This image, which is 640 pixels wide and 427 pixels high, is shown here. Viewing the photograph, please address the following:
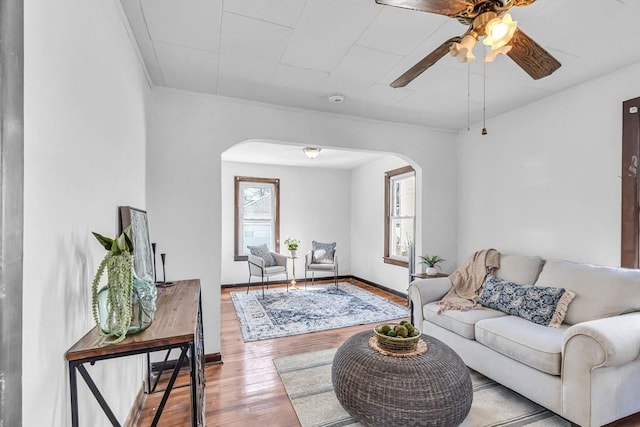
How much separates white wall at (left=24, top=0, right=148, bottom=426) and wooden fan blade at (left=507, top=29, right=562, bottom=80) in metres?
1.95

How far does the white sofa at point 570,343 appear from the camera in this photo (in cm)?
180

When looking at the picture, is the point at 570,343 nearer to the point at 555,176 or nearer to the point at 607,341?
the point at 607,341

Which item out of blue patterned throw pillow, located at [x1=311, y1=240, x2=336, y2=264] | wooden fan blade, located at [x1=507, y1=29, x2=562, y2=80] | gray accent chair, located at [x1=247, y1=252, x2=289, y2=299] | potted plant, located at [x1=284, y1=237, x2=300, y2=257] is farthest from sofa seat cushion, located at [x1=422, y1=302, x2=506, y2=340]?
potted plant, located at [x1=284, y1=237, x2=300, y2=257]

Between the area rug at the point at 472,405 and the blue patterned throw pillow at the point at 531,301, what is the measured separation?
0.61 m

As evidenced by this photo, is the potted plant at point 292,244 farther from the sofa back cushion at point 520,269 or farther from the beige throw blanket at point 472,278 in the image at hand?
the sofa back cushion at point 520,269

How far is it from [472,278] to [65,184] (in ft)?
A: 11.3

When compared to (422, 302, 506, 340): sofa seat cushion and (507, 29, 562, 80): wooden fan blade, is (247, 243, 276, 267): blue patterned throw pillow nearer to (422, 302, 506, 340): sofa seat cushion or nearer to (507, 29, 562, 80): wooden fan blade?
(422, 302, 506, 340): sofa seat cushion

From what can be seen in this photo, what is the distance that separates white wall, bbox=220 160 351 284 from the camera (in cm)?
621

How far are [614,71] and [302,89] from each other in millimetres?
2646

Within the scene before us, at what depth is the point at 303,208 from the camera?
6.81 metres

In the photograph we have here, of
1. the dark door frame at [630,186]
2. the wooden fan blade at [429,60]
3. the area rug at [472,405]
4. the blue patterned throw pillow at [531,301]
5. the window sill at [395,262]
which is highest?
the wooden fan blade at [429,60]

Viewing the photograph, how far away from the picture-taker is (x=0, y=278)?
2.37 feet

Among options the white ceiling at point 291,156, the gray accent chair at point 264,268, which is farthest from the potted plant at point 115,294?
the gray accent chair at point 264,268

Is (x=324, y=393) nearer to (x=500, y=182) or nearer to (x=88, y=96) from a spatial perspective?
(x=88, y=96)
